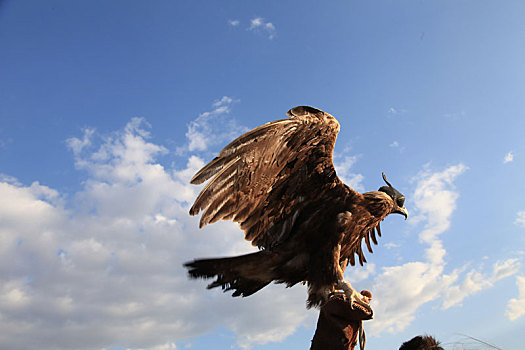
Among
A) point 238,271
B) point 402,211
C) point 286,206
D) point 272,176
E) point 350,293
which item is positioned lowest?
point 350,293

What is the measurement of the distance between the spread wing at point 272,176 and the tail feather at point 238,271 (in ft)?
0.93

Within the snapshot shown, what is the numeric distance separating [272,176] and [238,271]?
1.21 meters

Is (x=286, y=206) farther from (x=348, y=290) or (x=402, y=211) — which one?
(x=402, y=211)

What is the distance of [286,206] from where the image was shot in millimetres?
4688

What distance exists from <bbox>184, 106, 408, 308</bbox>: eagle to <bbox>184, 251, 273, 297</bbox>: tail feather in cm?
1

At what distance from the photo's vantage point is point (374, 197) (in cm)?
507

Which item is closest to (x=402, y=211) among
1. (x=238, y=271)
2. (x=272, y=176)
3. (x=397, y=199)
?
(x=397, y=199)

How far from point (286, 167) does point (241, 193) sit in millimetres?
646

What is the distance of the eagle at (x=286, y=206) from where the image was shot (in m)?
4.10

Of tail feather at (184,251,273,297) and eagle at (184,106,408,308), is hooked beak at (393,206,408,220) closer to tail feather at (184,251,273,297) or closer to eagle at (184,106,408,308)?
eagle at (184,106,408,308)

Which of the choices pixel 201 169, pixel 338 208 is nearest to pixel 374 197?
pixel 338 208

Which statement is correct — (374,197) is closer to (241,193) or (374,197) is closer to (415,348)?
(241,193)

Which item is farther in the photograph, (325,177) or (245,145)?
(325,177)

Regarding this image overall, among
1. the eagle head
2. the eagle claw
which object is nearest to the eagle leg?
the eagle claw
